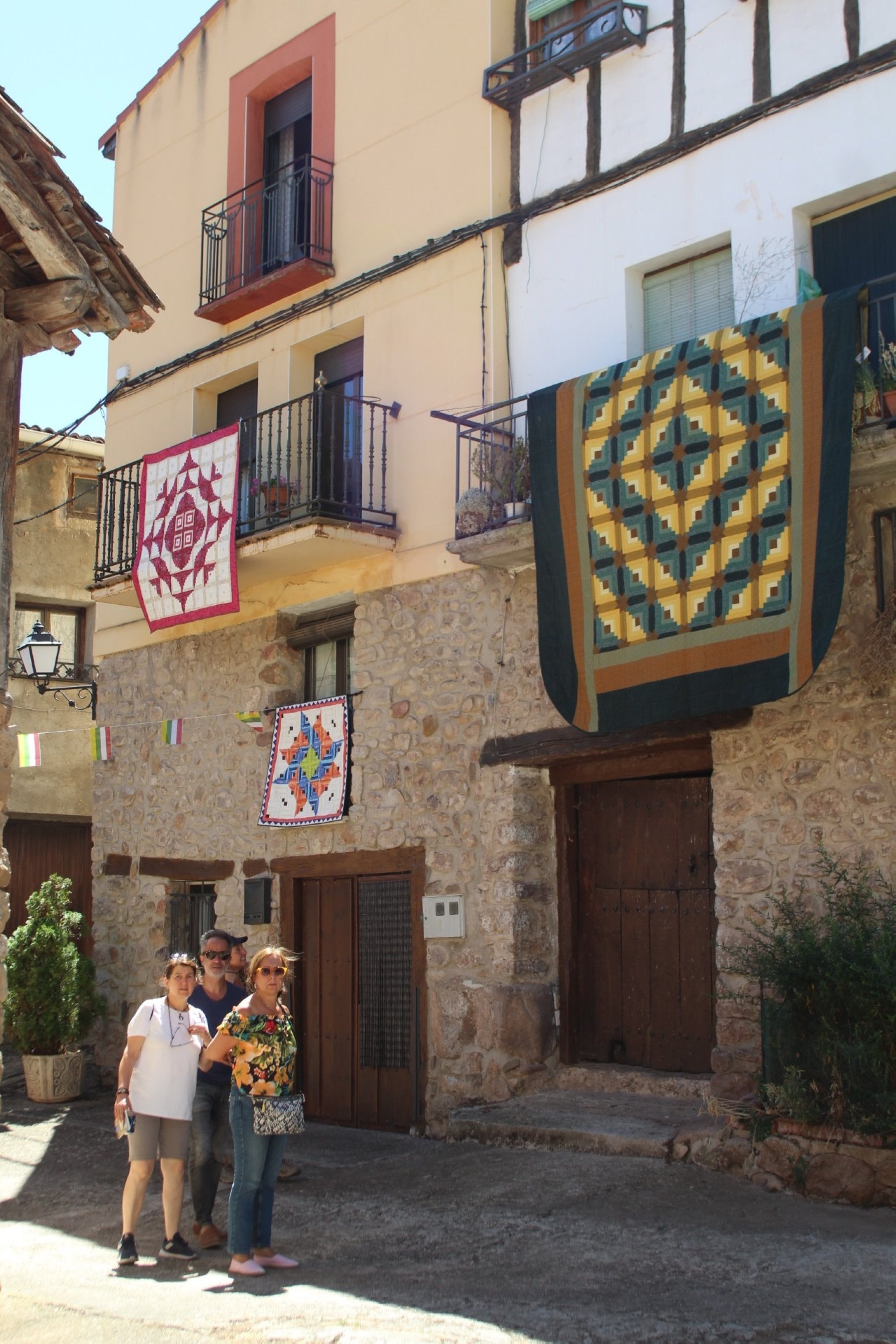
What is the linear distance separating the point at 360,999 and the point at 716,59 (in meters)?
7.22

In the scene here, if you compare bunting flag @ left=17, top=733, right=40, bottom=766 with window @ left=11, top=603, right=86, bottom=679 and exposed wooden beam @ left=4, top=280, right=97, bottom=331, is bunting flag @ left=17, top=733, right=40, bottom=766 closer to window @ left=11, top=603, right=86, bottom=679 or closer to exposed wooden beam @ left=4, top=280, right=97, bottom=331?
window @ left=11, top=603, right=86, bottom=679

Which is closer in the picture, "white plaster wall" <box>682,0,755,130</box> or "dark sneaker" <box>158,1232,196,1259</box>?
"dark sneaker" <box>158,1232,196,1259</box>

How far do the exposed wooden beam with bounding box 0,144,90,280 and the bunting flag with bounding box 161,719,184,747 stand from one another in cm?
617

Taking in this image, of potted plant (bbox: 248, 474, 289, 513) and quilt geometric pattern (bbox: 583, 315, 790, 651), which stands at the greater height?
potted plant (bbox: 248, 474, 289, 513)

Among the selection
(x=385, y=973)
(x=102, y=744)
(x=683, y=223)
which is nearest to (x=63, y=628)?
(x=102, y=744)

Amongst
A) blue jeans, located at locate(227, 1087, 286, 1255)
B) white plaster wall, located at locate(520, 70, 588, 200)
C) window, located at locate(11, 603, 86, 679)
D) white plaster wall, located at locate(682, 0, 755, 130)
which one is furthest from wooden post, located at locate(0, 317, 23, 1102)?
window, located at locate(11, 603, 86, 679)

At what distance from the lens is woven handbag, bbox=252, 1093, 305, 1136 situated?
20.2ft

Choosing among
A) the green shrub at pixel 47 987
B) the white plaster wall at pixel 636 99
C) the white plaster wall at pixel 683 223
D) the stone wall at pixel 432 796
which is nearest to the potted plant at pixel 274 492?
the stone wall at pixel 432 796

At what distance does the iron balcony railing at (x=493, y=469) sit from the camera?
9.70 m

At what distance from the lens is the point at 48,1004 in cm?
1254

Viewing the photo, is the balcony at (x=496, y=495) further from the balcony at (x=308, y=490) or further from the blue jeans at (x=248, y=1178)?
the blue jeans at (x=248, y=1178)

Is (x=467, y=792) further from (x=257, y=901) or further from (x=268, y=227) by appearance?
(x=268, y=227)

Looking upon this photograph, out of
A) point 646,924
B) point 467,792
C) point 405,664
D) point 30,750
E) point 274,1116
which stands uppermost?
point 405,664

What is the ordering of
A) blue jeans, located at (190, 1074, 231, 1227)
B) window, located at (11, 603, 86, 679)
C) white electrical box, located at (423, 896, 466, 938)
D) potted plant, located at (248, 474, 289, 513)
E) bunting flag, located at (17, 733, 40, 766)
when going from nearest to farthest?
blue jeans, located at (190, 1074, 231, 1227) < white electrical box, located at (423, 896, 466, 938) < potted plant, located at (248, 474, 289, 513) < bunting flag, located at (17, 733, 40, 766) < window, located at (11, 603, 86, 679)
